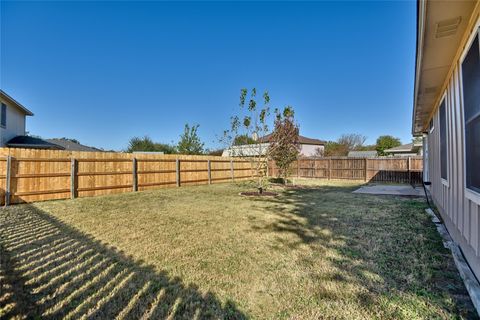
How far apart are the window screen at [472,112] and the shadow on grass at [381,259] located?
1001 millimetres

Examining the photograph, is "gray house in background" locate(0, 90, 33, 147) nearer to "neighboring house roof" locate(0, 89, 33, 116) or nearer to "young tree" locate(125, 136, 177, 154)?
"neighboring house roof" locate(0, 89, 33, 116)

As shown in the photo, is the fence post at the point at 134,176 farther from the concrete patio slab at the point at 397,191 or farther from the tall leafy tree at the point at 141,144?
the tall leafy tree at the point at 141,144

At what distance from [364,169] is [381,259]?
1401 centimetres

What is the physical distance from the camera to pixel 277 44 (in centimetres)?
1342

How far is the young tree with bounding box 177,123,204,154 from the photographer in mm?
25955

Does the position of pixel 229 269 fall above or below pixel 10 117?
below

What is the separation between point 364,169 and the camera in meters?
15.5

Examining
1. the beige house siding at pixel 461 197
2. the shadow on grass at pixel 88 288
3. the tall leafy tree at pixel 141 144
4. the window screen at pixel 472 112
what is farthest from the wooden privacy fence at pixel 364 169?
the tall leafy tree at pixel 141 144

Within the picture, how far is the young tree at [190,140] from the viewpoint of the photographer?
1022 inches

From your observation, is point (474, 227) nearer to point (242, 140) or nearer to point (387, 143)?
point (242, 140)

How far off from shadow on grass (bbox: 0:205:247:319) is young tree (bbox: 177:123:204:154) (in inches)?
891

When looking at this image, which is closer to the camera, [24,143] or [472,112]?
[472,112]

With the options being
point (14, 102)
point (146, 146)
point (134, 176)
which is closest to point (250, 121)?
point (134, 176)

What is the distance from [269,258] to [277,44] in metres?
13.0
